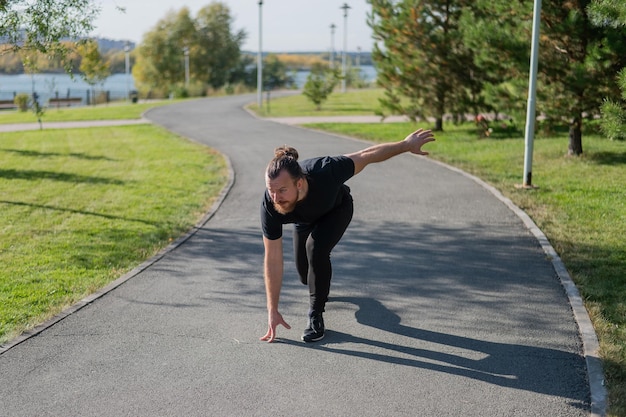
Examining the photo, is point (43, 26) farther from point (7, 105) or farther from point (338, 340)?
point (7, 105)

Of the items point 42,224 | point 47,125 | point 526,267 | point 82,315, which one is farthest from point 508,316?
point 47,125

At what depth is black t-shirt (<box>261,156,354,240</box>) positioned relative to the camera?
4926mm

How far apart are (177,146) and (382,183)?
7244 mm

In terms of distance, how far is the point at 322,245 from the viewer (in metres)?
5.22

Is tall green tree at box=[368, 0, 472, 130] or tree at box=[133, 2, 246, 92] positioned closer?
tall green tree at box=[368, 0, 472, 130]

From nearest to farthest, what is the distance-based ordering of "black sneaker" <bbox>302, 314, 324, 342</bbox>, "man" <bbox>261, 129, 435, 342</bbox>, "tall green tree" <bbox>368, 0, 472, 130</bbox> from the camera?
"man" <bbox>261, 129, 435, 342</bbox> < "black sneaker" <bbox>302, 314, 324, 342</bbox> < "tall green tree" <bbox>368, 0, 472, 130</bbox>

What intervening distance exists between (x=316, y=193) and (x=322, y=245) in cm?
47

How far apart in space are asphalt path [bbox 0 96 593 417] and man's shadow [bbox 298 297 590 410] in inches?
0.6

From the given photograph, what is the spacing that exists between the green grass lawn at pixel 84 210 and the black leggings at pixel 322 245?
220 centimetres

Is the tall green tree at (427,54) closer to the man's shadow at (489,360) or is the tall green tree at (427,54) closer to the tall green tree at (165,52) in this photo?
the man's shadow at (489,360)

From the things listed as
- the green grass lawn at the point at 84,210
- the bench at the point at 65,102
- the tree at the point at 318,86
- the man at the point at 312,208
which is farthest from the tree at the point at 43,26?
the bench at the point at 65,102

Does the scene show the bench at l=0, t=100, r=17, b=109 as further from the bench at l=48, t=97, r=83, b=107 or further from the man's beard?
the man's beard

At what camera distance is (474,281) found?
22.4 ft

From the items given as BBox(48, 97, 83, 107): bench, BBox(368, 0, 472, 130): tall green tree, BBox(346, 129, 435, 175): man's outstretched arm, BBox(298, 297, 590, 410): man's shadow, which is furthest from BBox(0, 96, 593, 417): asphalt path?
BBox(48, 97, 83, 107): bench
